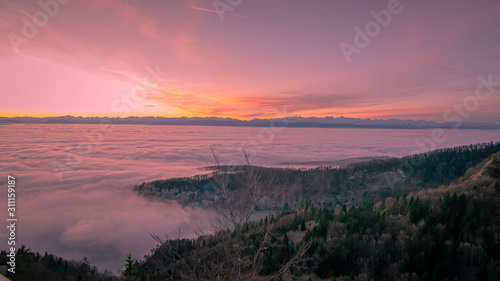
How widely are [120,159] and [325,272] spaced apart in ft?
585

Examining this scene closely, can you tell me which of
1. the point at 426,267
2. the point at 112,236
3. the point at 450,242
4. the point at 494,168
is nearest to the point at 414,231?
the point at 450,242

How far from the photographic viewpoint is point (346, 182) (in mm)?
114375

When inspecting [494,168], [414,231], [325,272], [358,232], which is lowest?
[325,272]

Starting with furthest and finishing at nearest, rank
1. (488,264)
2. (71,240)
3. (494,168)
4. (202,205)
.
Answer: (202,205) → (71,240) → (494,168) → (488,264)

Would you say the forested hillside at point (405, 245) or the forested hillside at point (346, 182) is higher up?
the forested hillside at point (405, 245)

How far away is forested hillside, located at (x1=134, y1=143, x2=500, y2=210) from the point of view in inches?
4092

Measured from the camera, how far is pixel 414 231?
2603 cm

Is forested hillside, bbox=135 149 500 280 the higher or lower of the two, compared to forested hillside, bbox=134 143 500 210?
higher

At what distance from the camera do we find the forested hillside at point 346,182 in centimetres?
10394

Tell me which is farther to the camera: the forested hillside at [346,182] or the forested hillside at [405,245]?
the forested hillside at [346,182]

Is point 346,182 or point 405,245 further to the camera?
point 346,182

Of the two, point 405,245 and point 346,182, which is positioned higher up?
point 405,245

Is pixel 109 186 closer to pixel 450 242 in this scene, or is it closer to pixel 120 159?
pixel 120 159

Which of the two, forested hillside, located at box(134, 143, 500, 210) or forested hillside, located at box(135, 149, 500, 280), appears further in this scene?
forested hillside, located at box(134, 143, 500, 210)
